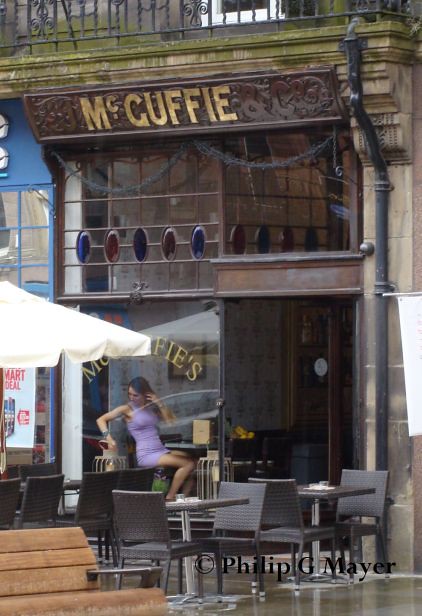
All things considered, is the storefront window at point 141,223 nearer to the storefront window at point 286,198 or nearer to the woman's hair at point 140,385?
the storefront window at point 286,198

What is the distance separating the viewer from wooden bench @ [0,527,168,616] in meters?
9.67

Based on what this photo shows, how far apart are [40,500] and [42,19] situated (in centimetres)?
534

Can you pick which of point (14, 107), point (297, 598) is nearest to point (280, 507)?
point (297, 598)

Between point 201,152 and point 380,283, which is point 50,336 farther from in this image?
point 201,152

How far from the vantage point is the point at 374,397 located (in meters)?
15.0

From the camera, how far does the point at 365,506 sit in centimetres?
1438

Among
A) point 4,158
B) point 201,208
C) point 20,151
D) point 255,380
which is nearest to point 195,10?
point 201,208

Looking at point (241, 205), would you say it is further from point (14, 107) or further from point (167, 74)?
point (14, 107)

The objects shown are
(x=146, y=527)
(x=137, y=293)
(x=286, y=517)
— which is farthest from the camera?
(x=137, y=293)

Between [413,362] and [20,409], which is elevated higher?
[413,362]

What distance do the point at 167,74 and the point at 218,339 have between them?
2.80 meters

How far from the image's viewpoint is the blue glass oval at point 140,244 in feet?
54.7

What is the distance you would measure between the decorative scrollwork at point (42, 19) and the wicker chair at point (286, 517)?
583 centimetres

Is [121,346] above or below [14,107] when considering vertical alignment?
below
